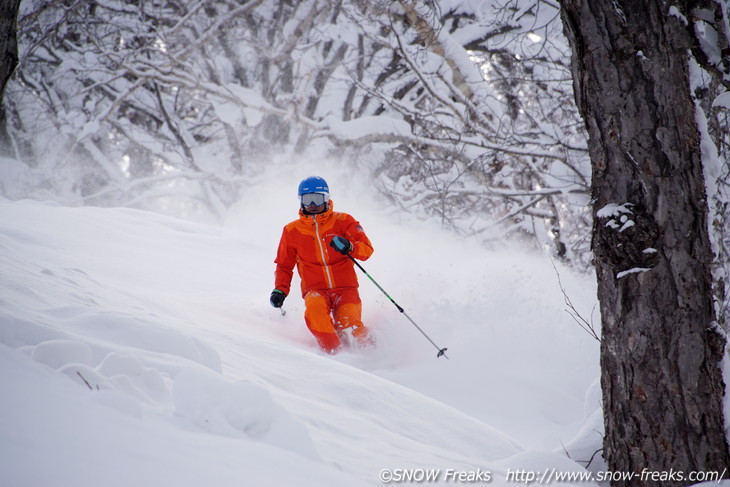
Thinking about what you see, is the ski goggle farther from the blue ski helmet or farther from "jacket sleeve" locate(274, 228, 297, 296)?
"jacket sleeve" locate(274, 228, 297, 296)

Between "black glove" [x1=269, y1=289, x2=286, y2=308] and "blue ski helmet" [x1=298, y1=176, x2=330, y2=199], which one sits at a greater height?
"blue ski helmet" [x1=298, y1=176, x2=330, y2=199]

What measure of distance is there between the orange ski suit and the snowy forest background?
4.62ft

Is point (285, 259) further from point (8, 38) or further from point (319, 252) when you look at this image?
point (8, 38)

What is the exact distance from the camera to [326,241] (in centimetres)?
559

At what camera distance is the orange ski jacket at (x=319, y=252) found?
560 centimetres

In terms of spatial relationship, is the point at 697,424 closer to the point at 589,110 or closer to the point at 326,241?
the point at 589,110

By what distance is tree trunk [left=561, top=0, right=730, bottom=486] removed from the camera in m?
2.13

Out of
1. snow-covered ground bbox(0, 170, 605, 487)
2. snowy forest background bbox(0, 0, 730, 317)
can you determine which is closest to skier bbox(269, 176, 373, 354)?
snow-covered ground bbox(0, 170, 605, 487)

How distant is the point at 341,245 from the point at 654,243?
3.38m

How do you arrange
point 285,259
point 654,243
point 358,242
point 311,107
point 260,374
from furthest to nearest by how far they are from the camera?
point 311,107
point 285,259
point 358,242
point 260,374
point 654,243

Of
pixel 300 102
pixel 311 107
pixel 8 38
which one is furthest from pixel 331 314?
pixel 311 107

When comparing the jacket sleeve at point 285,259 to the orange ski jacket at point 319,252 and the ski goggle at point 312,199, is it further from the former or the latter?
the ski goggle at point 312,199

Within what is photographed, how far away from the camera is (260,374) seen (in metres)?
3.00

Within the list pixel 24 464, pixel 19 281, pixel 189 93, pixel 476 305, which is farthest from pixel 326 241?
pixel 189 93
